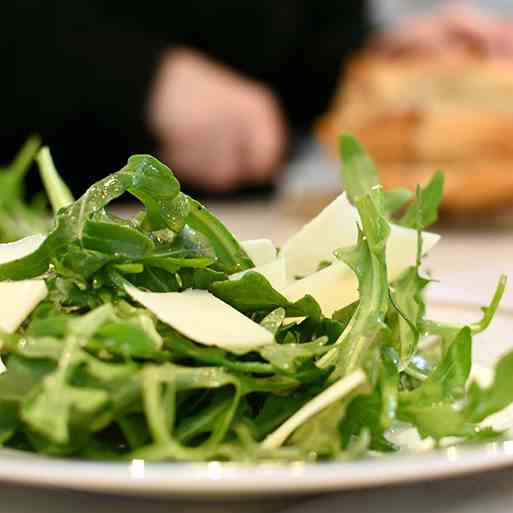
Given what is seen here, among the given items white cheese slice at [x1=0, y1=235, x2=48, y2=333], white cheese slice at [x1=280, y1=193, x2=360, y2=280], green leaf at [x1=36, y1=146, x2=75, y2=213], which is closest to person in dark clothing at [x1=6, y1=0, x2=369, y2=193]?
green leaf at [x1=36, y1=146, x2=75, y2=213]

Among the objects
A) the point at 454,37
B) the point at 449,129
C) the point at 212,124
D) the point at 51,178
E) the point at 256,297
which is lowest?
the point at 256,297

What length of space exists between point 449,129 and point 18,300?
1232 mm

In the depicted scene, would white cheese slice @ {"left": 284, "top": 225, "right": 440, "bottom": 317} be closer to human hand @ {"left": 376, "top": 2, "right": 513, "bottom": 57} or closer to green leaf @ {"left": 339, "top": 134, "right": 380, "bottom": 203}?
green leaf @ {"left": 339, "top": 134, "right": 380, "bottom": 203}

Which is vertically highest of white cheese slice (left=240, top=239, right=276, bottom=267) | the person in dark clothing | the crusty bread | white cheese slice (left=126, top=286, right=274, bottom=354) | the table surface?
the person in dark clothing

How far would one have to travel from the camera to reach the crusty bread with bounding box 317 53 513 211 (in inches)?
63.9

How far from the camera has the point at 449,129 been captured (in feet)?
5.32

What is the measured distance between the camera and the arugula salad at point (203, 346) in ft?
1.49

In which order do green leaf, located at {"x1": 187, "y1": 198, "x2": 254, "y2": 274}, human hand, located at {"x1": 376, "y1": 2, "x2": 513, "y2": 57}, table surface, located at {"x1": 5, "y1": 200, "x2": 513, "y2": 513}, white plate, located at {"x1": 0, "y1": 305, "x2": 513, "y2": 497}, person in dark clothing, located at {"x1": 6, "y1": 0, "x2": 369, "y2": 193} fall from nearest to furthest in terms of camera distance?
1. white plate, located at {"x1": 0, "y1": 305, "x2": 513, "y2": 497}
2. table surface, located at {"x1": 5, "y1": 200, "x2": 513, "y2": 513}
3. green leaf, located at {"x1": 187, "y1": 198, "x2": 254, "y2": 274}
4. human hand, located at {"x1": 376, "y1": 2, "x2": 513, "y2": 57}
5. person in dark clothing, located at {"x1": 6, "y1": 0, "x2": 369, "y2": 193}

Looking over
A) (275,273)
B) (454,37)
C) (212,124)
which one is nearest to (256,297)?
(275,273)

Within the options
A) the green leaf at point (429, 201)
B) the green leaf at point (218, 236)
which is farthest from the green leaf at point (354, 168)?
the green leaf at point (218, 236)

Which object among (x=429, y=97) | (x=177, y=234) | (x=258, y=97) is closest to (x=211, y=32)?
(x=258, y=97)

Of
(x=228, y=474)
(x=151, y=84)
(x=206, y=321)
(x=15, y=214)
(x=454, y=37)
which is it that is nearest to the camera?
(x=228, y=474)

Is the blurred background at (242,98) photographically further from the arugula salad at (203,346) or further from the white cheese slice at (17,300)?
the white cheese slice at (17,300)

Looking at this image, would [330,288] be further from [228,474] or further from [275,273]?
[228,474]
